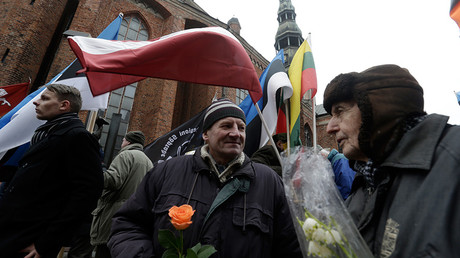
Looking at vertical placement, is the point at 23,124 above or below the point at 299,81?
below

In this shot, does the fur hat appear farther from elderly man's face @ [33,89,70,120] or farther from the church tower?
the church tower

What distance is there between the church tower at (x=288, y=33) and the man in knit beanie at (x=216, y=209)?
26553 mm

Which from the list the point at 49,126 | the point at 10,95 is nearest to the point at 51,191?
the point at 49,126

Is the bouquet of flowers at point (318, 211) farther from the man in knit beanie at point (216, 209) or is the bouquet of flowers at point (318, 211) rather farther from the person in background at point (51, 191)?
the person in background at point (51, 191)

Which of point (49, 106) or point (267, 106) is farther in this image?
point (267, 106)

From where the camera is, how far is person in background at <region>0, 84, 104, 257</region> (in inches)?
65.9

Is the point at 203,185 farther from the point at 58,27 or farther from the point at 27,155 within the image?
the point at 58,27

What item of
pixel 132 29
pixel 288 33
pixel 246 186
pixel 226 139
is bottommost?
pixel 246 186

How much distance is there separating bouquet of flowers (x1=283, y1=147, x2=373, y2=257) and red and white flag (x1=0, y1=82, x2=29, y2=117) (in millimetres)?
7630

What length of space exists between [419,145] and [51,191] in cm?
242

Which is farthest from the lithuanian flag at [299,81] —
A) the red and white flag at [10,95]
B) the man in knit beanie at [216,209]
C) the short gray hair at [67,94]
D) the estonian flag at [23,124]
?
the red and white flag at [10,95]

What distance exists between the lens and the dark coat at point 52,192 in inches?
66.1

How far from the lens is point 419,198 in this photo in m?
0.78

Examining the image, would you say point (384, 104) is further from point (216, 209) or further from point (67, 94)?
point (67, 94)
